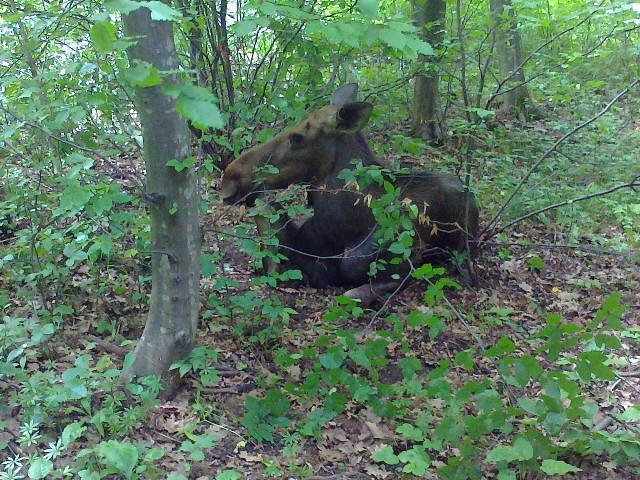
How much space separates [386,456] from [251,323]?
5.19 feet

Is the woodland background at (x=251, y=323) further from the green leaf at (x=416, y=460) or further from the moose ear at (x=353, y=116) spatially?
the moose ear at (x=353, y=116)

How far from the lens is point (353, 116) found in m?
5.87

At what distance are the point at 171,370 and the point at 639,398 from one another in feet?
10.6

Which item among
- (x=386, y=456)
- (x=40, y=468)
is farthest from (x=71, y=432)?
(x=386, y=456)

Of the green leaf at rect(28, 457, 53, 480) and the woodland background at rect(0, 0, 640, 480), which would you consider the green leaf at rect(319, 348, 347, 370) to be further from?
the green leaf at rect(28, 457, 53, 480)

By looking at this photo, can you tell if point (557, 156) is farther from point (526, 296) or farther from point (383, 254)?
point (383, 254)

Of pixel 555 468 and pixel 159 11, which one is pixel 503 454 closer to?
pixel 555 468

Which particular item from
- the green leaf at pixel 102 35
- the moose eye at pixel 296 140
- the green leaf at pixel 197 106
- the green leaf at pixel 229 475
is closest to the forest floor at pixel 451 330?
the green leaf at pixel 229 475

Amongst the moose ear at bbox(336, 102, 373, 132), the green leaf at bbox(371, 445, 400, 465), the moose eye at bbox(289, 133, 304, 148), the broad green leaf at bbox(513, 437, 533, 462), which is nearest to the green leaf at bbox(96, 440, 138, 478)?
the green leaf at bbox(371, 445, 400, 465)

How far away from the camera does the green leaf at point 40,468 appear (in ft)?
10.4

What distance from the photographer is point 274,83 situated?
685 centimetres

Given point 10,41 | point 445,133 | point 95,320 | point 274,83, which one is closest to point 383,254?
point 274,83

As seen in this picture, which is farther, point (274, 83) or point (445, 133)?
point (445, 133)

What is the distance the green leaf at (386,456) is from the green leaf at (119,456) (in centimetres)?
137
